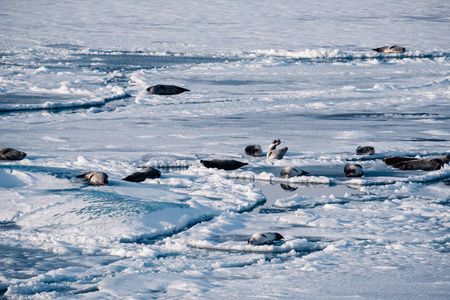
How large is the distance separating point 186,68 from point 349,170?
867 cm

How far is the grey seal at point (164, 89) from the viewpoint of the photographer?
1206cm

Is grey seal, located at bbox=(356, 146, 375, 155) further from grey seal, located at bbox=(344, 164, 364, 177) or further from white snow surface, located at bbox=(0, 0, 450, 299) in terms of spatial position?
grey seal, located at bbox=(344, 164, 364, 177)

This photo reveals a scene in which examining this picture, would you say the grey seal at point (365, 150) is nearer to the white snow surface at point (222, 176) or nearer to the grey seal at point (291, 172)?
the white snow surface at point (222, 176)

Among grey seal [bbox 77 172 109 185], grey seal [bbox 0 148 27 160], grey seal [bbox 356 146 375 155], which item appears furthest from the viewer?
grey seal [bbox 356 146 375 155]

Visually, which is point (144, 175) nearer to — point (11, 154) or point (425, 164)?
point (11, 154)

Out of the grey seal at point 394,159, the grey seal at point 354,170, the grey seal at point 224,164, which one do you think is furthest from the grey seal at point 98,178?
the grey seal at point 394,159

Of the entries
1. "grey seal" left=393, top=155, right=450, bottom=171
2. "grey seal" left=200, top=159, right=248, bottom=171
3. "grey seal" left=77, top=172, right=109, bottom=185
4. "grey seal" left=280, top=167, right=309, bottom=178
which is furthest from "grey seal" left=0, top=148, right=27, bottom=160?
"grey seal" left=393, top=155, right=450, bottom=171

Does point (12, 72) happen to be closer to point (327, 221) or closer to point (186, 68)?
point (186, 68)

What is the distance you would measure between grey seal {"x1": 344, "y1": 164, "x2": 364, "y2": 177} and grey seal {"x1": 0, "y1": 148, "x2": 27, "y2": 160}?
3.57 m

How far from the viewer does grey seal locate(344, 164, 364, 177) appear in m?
6.84

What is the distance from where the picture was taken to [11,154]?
7434 mm

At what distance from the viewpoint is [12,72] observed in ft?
47.5

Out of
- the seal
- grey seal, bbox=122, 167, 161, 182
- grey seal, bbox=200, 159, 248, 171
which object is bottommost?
the seal

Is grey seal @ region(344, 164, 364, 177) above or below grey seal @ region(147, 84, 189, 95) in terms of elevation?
below
